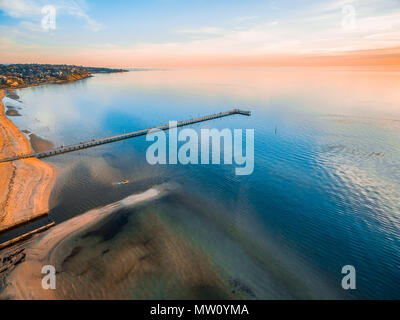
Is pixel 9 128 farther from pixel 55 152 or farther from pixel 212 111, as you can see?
pixel 212 111

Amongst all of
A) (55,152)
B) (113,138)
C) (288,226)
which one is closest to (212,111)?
(113,138)

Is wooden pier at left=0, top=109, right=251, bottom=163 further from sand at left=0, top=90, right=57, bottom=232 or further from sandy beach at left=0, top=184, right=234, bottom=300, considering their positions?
sandy beach at left=0, top=184, right=234, bottom=300

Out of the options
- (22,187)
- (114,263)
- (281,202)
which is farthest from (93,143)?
(281,202)

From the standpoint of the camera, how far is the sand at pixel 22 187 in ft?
94.6

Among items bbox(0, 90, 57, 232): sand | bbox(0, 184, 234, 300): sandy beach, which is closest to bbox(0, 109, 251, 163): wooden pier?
bbox(0, 90, 57, 232): sand

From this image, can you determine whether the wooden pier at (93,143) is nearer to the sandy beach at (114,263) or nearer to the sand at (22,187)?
the sand at (22,187)

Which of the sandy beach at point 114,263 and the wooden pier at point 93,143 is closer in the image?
the sandy beach at point 114,263

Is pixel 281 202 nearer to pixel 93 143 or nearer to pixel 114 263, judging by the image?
pixel 114 263

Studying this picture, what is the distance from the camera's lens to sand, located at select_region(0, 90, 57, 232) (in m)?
28.8

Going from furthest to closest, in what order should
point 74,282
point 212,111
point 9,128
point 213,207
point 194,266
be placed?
point 212,111, point 9,128, point 213,207, point 194,266, point 74,282

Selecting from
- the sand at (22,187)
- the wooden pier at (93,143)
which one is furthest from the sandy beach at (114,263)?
the wooden pier at (93,143)

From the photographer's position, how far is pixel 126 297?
19156 millimetres

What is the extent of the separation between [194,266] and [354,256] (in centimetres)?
2040
